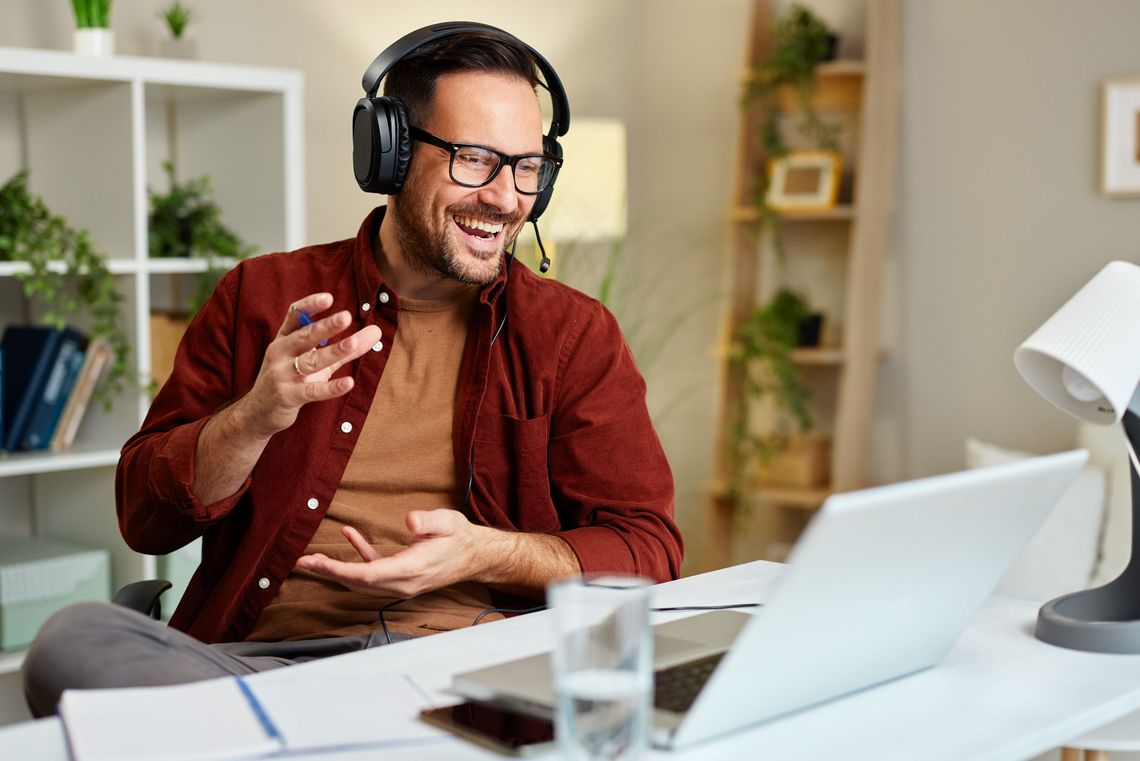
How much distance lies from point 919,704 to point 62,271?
2.13m

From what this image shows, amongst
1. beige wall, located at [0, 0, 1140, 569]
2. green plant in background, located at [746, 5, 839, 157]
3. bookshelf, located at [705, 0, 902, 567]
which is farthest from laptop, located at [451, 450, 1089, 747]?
green plant in background, located at [746, 5, 839, 157]

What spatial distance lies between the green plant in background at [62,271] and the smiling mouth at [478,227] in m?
1.14

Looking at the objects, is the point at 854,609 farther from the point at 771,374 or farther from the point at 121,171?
the point at 771,374

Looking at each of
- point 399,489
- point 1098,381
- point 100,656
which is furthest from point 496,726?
point 399,489

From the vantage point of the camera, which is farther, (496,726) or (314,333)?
(314,333)

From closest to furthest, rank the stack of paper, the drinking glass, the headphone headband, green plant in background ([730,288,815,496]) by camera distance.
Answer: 1. the drinking glass
2. the stack of paper
3. the headphone headband
4. green plant in background ([730,288,815,496])

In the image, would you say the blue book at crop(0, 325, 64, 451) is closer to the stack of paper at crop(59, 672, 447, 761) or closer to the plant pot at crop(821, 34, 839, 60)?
the stack of paper at crop(59, 672, 447, 761)

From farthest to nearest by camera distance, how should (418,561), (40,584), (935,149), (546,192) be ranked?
1. (935,149)
2. (40,584)
3. (546,192)
4. (418,561)

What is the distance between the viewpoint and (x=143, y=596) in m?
1.65

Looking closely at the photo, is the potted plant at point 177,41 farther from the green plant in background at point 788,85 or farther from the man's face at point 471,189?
the green plant in background at point 788,85

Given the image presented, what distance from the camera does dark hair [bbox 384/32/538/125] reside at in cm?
180

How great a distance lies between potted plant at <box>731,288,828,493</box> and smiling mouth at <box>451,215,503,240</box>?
209cm

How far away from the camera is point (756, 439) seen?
3.90 m

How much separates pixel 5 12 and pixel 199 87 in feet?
1.50
